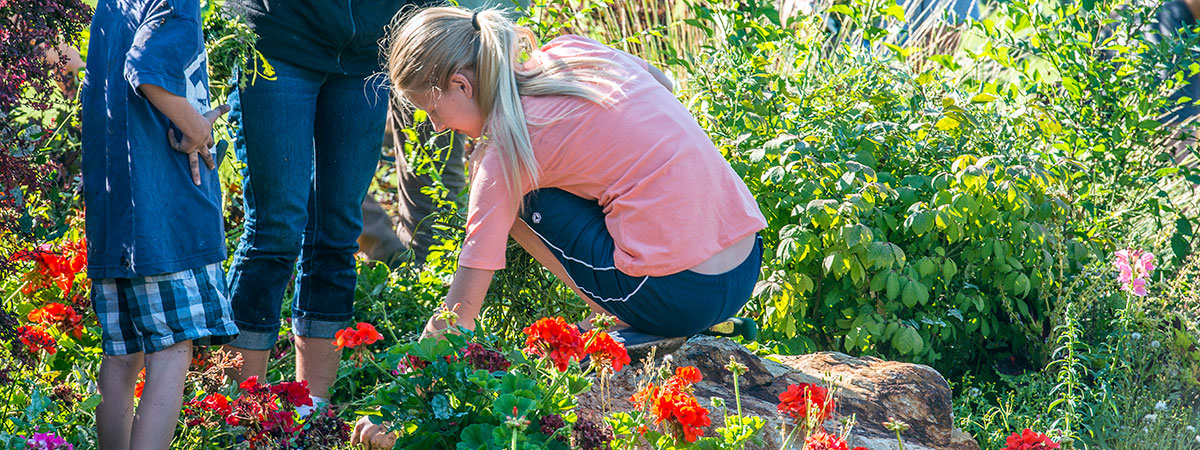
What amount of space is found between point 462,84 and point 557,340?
760 millimetres

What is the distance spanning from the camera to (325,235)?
8.17ft

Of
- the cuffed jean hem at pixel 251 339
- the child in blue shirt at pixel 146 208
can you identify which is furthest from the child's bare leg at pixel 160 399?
the cuffed jean hem at pixel 251 339

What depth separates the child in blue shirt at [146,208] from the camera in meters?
1.96

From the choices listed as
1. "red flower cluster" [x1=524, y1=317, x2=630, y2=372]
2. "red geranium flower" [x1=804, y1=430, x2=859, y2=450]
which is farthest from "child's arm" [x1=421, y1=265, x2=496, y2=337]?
"red geranium flower" [x1=804, y1=430, x2=859, y2=450]

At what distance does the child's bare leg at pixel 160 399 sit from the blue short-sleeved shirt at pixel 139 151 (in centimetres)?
17

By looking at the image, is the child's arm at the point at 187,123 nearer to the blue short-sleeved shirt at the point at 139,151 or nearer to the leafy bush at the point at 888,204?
the blue short-sleeved shirt at the point at 139,151

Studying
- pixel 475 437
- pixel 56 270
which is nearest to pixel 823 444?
pixel 475 437

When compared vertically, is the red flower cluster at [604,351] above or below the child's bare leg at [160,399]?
above

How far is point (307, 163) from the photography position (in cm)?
237

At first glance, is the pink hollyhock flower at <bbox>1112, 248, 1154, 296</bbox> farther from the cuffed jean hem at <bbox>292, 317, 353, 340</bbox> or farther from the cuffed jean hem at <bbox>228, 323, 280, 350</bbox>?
the cuffed jean hem at <bbox>228, 323, 280, 350</bbox>

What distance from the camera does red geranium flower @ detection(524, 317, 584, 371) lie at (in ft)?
5.42

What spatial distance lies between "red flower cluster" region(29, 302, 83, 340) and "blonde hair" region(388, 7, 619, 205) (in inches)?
43.1

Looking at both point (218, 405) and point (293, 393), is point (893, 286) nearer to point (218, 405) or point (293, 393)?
point (293, 393)

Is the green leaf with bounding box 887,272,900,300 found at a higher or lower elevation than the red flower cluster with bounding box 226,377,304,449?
lower
